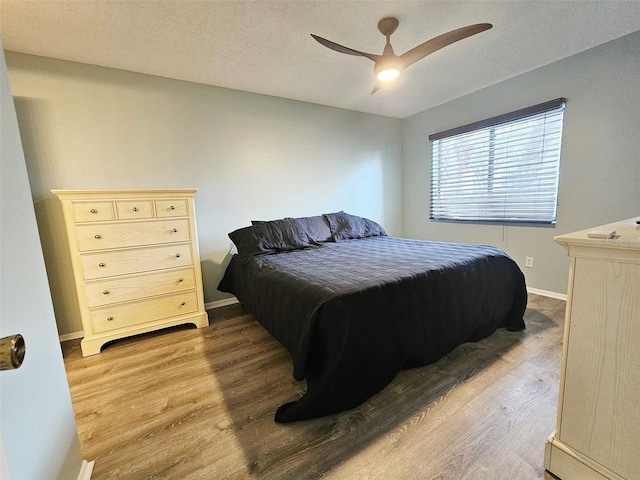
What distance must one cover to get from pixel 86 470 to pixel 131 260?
55.8 inches

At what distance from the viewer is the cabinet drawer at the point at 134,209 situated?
203 cm

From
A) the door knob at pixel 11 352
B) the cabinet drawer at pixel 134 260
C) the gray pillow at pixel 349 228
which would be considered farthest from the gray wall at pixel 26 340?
the gray pillow at pixel 349 228

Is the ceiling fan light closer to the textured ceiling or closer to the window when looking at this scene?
the textured ceiling

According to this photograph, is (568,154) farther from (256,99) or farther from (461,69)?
(256,99)

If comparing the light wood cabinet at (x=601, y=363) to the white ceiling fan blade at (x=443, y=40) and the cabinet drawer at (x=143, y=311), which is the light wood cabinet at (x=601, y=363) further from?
the cabinet drawer at (x=143, y=311)

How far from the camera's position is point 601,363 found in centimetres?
87

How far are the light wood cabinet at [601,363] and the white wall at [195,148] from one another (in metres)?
2.75

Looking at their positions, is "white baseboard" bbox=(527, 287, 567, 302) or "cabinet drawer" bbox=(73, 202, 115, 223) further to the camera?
"white baseboard" bbox=(527, 287, 567, 302)

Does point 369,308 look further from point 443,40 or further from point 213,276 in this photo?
point 213,276

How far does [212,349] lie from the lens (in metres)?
2.01

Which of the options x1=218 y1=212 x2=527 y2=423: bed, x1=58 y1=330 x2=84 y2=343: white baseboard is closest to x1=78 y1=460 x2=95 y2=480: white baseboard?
x1=218 y1=212 x2=527 y2=423: bed

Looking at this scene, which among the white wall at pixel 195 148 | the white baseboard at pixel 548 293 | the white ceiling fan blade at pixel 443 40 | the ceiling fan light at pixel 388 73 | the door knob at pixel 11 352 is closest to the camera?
the door knob at pixel 11 352

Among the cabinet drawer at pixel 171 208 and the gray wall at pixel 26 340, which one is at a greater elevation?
the cabinet drawer at pixel 171 208

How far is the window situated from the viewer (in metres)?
2.69
